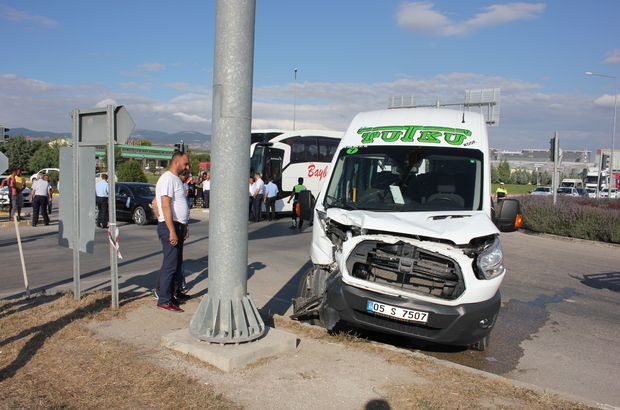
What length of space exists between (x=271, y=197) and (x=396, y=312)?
15628 mm

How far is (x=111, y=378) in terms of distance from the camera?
4008mm

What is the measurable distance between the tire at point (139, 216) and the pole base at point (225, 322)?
45.0 ft

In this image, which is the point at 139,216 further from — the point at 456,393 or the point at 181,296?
the point at 456,393

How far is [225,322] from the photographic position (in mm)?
4641

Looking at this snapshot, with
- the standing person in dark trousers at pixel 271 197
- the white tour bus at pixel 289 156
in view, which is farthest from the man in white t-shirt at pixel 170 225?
the white tour bus at pixel 289 156

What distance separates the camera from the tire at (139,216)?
1764cm

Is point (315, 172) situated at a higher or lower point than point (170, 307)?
higher

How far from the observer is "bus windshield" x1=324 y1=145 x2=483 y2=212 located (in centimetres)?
588

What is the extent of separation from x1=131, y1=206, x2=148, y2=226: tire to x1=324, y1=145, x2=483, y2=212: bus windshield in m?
12.7

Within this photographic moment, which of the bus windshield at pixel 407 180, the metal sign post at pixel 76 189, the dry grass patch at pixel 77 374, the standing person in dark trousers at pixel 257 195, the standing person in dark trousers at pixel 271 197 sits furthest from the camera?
the standing person in dark trousers at pixel 271 197

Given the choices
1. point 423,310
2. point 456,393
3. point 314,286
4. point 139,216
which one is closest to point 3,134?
point 139,216

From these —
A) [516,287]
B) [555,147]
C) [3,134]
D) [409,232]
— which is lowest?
[516,287]

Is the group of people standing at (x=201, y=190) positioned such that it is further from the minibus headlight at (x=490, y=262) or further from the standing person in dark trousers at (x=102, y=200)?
the minibus headlight at (x=490, y=262)

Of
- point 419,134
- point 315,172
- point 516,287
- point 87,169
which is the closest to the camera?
point 87,169
